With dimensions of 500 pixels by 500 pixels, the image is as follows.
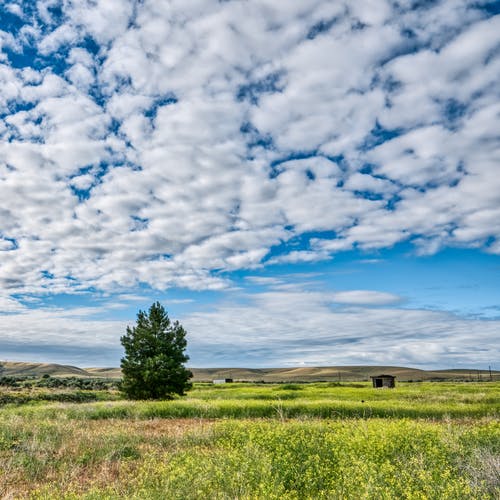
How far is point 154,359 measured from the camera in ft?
113

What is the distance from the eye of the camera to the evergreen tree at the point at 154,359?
34594 mm

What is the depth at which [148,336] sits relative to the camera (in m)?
35.7

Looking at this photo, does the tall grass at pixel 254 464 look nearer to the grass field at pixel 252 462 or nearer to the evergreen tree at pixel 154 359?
the grass field at pixel 252 462

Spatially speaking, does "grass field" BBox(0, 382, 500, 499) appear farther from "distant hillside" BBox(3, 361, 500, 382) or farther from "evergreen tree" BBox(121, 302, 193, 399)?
"distant hillside" BBox(3, 361, 500, 382)

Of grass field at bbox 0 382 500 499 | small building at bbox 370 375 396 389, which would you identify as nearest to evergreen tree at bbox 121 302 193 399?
grass field at bbox 0 382 500 499

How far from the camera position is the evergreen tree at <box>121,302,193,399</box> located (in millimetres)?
34594

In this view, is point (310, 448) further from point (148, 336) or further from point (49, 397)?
point (49, 397)

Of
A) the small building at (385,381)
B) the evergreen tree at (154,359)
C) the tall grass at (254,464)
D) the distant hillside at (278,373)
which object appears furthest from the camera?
the distant hillside at (278,373)

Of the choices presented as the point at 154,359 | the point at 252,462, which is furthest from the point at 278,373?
the point at 252,462

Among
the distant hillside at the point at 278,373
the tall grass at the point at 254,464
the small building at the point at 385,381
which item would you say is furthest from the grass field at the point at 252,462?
the distant hillside at the point at 278,373

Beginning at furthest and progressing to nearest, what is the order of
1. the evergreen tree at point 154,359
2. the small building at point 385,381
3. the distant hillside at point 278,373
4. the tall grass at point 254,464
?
the distant hillside at point 278,373
the small building at point 385,381
the evergreen tree at point 154,359
the tall grass at point 254,464

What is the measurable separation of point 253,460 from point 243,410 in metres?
16.2

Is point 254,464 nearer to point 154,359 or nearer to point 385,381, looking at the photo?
point 154,359

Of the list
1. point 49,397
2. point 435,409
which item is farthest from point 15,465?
point 49,397
